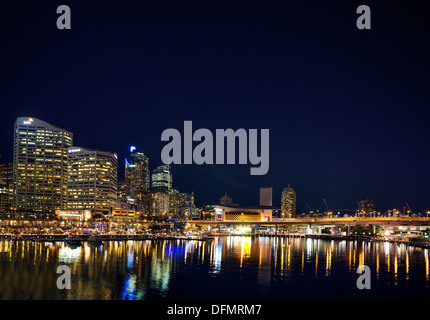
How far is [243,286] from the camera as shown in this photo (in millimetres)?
55875

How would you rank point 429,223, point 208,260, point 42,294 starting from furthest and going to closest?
1. point 429,223
2. point 208,260
3. point 42,294

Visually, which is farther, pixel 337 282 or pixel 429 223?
pixel 429 223
